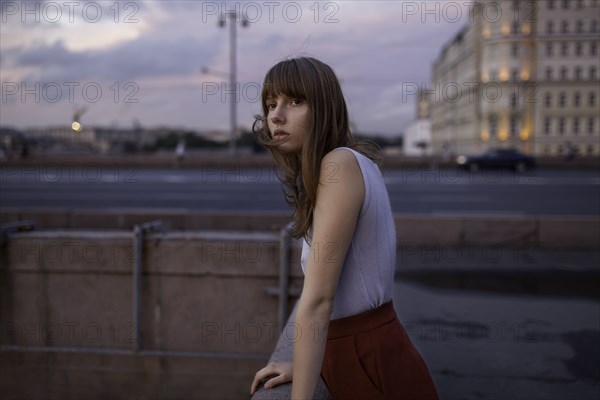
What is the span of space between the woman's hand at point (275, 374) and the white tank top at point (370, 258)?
1.63ft

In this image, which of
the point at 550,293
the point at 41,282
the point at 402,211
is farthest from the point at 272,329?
the point at 402,211

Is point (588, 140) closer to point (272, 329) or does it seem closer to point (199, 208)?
point (199, 208)

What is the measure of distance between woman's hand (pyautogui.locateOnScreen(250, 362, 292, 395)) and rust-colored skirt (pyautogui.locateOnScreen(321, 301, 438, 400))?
1.30ft

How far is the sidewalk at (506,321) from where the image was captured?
360 centimetres

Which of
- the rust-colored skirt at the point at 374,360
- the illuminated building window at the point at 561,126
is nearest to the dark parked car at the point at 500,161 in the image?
the rust-colored skirt at the point at 374,360

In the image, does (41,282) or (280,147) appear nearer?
(280,147)

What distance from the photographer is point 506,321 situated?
4715 mm

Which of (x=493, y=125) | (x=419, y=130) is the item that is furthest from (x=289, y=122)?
(x=419, y=130)

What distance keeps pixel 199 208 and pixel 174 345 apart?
24.2ft

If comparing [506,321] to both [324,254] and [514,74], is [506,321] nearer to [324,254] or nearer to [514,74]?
[324,254]

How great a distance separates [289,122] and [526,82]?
2449 inches

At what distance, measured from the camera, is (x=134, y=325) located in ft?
17.7

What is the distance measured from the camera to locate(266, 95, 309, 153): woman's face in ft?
4.73

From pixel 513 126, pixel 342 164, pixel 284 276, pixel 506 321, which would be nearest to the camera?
pixel 342 164
